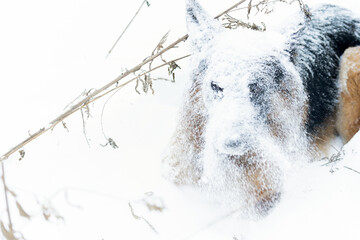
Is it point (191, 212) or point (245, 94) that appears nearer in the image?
point (245, 94)

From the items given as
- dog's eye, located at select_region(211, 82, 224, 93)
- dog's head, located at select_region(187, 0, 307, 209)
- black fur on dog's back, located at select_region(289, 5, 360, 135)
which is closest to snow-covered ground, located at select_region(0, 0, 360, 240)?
dog's head, located at select_region(187, 0, 307, 209)

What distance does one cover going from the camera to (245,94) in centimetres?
262

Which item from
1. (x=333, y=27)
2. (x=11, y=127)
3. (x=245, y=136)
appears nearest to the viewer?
(x=245, y=136)

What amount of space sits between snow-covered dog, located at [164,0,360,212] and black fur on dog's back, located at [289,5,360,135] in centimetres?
1

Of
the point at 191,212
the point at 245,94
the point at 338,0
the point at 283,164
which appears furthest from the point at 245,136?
the point at 338,0

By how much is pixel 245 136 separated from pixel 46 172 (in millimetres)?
1872

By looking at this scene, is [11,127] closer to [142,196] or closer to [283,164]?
[142,196]

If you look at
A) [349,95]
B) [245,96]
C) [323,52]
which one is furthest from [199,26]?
[349,95]

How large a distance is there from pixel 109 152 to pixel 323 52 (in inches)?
93.6

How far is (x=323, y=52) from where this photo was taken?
364 cm

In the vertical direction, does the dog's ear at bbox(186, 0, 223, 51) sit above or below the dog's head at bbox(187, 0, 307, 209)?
above

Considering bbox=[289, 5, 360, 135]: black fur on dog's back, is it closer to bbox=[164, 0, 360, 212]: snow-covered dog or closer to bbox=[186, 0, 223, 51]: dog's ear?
bbox=[164, 0, 360, 212]: snow-covered dog

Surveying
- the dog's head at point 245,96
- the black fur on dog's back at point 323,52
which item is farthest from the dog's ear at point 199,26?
the black fur on dog's back at point 323,52

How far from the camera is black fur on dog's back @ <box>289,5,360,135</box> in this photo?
3.42 metres
